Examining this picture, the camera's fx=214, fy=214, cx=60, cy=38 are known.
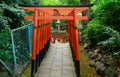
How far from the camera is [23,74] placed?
794 centimetres

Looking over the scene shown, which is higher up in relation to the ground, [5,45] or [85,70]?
[5,45]

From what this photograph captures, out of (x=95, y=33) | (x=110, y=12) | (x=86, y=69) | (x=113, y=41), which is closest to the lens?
(x=113, y=41)

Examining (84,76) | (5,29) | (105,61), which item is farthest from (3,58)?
(105,61)

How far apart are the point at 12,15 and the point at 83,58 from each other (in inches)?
155

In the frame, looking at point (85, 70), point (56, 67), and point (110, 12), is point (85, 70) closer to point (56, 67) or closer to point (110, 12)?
point (56, 67)


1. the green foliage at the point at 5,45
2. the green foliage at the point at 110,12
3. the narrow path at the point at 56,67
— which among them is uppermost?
the green foliage at the point at 110,12

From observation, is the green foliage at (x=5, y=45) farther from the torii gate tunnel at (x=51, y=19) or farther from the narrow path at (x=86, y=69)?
the narrow path at (x=86, y=69)

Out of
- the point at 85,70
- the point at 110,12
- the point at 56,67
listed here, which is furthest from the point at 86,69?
the point at 110,12

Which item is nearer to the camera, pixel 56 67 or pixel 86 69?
pixel 86 69

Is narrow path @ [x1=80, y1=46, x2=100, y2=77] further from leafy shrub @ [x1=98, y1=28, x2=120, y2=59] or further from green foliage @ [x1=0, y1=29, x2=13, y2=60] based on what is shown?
green foliage @ [x1=0, y1=29, x2=13, y2=60]

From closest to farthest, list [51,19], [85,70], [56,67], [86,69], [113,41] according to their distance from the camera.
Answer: [113,41] → [51,19] → [85,70] → [86,69] → [56,67]

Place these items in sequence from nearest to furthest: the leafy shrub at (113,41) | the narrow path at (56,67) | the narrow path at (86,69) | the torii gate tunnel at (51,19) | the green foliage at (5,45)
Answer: the leafy shrub at (113,41) < the green foliage at (5,45) < the torii gate tunnel at (51,19) < the narrow path at (86,69) < the narrow path at (56,67)

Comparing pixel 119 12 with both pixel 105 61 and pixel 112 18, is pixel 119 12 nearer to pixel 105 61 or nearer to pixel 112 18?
pixel 112 18

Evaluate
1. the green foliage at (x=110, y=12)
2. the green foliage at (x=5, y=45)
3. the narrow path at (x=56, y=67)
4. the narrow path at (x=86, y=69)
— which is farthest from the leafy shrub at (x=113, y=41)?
the green foliage at (x=5, y=45)
